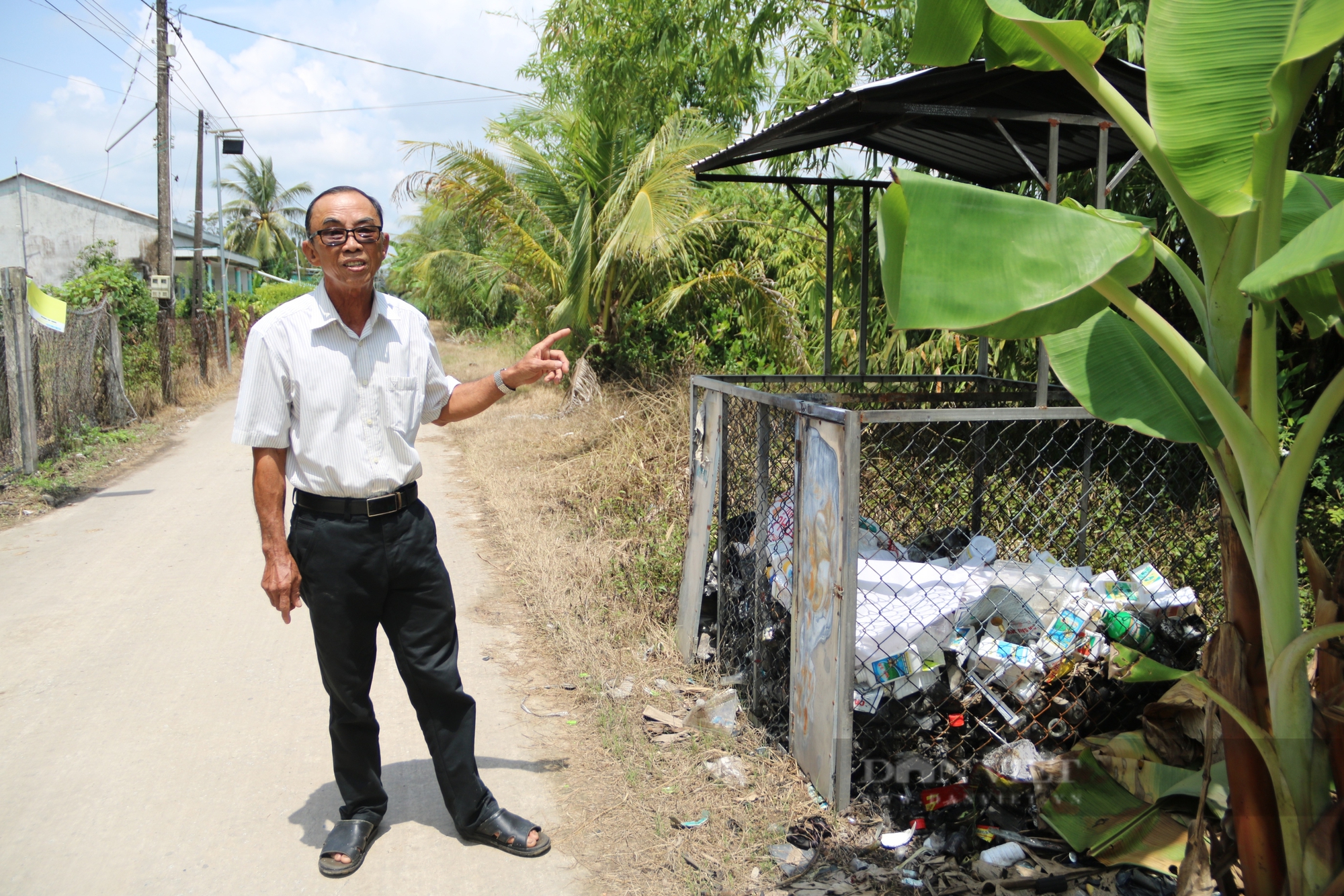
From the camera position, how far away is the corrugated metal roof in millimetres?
3672

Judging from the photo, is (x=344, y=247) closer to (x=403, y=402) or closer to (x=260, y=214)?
(x=403, y=402)

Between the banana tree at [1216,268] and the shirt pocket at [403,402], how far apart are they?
179cm

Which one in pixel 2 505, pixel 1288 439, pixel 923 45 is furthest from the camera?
pixel 2 505

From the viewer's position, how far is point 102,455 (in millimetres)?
10602

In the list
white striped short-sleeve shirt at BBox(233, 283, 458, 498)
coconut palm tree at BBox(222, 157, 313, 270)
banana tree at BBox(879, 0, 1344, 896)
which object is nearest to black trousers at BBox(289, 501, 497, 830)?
white striped short-sleeve shirt at BBox(233, 283, 458, 498)

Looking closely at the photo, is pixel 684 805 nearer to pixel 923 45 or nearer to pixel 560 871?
Answer: pixel 560 871

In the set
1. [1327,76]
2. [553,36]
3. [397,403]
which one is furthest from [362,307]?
[553,36]

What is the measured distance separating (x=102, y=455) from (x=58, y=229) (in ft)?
67.6

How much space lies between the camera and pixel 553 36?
11289mm

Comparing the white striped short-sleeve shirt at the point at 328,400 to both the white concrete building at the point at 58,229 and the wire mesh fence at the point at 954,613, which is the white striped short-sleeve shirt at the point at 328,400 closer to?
the wire mesh fence at the point at 954,613

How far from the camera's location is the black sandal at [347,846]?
2.95 m

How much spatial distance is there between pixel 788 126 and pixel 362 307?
91.2 inches

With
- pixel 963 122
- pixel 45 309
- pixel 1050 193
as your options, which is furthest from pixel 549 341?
pixel 45 309

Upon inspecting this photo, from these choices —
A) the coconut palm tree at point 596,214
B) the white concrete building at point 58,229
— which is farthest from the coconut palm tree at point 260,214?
the coconut palm tree at point 596,214
